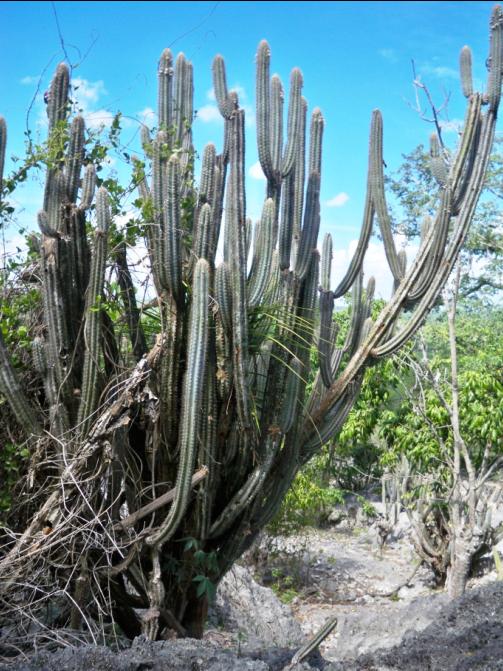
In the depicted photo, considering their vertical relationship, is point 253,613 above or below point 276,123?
below

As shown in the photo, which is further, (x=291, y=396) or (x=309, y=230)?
(x=309, y=230)

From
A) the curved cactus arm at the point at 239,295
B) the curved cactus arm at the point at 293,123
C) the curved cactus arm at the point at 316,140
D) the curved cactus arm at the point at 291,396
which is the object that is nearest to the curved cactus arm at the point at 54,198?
the curved cactus arm at the point at 239,295

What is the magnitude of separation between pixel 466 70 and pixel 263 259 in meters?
2.26

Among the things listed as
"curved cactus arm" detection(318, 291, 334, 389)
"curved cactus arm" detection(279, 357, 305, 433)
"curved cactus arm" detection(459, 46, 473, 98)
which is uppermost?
"curved cactus arm" detection(459, 46, 473, 98)

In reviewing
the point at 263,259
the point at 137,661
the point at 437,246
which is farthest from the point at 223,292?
the point at 137,661

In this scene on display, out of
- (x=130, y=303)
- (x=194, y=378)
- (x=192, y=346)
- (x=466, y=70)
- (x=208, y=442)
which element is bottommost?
(x=208, y=442)

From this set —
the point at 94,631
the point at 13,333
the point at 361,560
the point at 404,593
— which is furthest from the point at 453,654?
the point at 361,560

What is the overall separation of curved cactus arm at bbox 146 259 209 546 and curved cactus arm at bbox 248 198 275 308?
0.52 m

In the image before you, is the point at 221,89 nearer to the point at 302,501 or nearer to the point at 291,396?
the point at 291,396

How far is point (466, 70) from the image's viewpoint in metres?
5.35

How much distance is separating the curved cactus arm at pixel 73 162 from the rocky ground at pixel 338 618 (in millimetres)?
Result: 2373

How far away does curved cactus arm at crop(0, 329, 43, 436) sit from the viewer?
395 cm

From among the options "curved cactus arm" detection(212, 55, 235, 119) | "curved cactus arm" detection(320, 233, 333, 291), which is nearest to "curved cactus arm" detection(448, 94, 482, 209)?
"curved cactus arm" detection(320, 233, 333, 291)

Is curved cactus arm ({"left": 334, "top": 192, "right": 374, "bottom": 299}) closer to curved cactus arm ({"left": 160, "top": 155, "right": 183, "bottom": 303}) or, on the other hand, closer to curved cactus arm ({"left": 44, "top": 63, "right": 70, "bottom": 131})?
curved cactus arm ({"left": 160, "top": 155, "right": 183, "bottom": 303})
